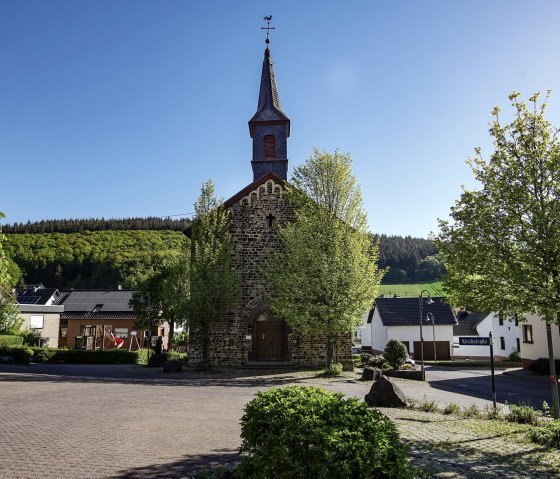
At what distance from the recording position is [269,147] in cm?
3130

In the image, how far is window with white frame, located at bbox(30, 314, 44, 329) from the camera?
50.6 m

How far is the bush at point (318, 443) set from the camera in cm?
473

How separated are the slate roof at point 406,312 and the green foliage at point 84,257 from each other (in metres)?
55.8

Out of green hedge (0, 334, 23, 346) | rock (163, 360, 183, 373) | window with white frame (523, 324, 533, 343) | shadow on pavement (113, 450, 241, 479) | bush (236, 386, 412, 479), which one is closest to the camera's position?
bush (236, 386, 412, 479)

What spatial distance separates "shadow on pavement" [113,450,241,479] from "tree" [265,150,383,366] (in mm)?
15032

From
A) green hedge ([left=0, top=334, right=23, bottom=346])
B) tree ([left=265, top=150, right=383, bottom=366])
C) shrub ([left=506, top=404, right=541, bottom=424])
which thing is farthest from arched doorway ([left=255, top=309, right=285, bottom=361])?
green hedge ([left=0, top=334, right=23, bottom=346])

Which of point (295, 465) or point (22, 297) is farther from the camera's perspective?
point (22, 297)

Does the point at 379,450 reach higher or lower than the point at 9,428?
higher

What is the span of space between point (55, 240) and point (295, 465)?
459 ft

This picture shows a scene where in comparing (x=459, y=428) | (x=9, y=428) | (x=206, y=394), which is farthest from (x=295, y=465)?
(x=206, y=394)

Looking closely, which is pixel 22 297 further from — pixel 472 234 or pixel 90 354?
pixel 472 234

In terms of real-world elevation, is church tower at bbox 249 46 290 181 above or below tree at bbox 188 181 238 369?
above

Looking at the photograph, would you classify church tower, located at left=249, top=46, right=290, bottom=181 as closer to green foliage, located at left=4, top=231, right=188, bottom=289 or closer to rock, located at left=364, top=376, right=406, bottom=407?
rock, located at left=364, top=376, right=406, bottom=407

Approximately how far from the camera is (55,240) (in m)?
128
